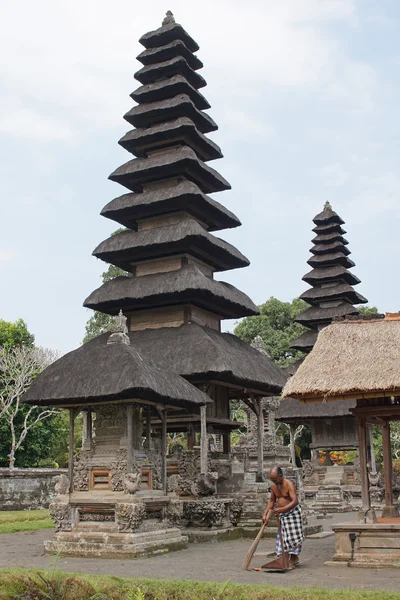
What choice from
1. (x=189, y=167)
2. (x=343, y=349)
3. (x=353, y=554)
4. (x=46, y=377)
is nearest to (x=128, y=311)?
Answer: (x=189, y=167)

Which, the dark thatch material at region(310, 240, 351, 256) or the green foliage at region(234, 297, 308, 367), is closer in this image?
the dark thatch material at region(310, 240, 351, 256)

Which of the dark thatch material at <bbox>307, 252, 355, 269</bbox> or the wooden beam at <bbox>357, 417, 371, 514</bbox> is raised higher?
the dark thatch material at <bbox>307, 252, 355, 269</bbox>

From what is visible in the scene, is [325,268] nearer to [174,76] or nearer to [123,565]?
[174,76]

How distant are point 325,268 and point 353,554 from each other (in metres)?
27.7

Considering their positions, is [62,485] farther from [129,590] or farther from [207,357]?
[129,590]

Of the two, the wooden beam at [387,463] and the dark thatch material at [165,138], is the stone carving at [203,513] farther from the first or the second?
the dark thatch material at [165,138]

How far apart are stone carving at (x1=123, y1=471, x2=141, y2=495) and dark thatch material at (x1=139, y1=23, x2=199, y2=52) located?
57.7 feet

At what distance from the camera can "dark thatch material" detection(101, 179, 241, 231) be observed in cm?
2241

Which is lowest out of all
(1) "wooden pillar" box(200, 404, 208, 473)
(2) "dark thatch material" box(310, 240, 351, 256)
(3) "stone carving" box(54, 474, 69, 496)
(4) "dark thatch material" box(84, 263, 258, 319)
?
(3) "stone carving" box(54, 474, 69, 496)

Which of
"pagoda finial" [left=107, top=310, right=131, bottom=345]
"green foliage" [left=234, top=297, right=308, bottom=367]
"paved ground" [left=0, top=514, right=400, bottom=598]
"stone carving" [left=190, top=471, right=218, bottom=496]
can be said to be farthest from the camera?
"green foliage" [left=234, top=297, right=308, bottom=367]

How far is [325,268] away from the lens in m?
39.0

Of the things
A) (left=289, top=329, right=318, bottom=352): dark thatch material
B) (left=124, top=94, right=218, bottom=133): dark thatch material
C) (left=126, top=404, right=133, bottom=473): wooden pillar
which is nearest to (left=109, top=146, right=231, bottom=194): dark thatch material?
(left=124, top=94, right=218, bottom=133): dark thatch material

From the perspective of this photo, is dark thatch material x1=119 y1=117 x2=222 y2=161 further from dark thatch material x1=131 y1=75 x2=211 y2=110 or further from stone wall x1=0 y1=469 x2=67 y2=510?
stone wall x1=0 y1=469 x2=67 y2=510

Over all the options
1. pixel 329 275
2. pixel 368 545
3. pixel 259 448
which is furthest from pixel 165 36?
pixel 368 545
